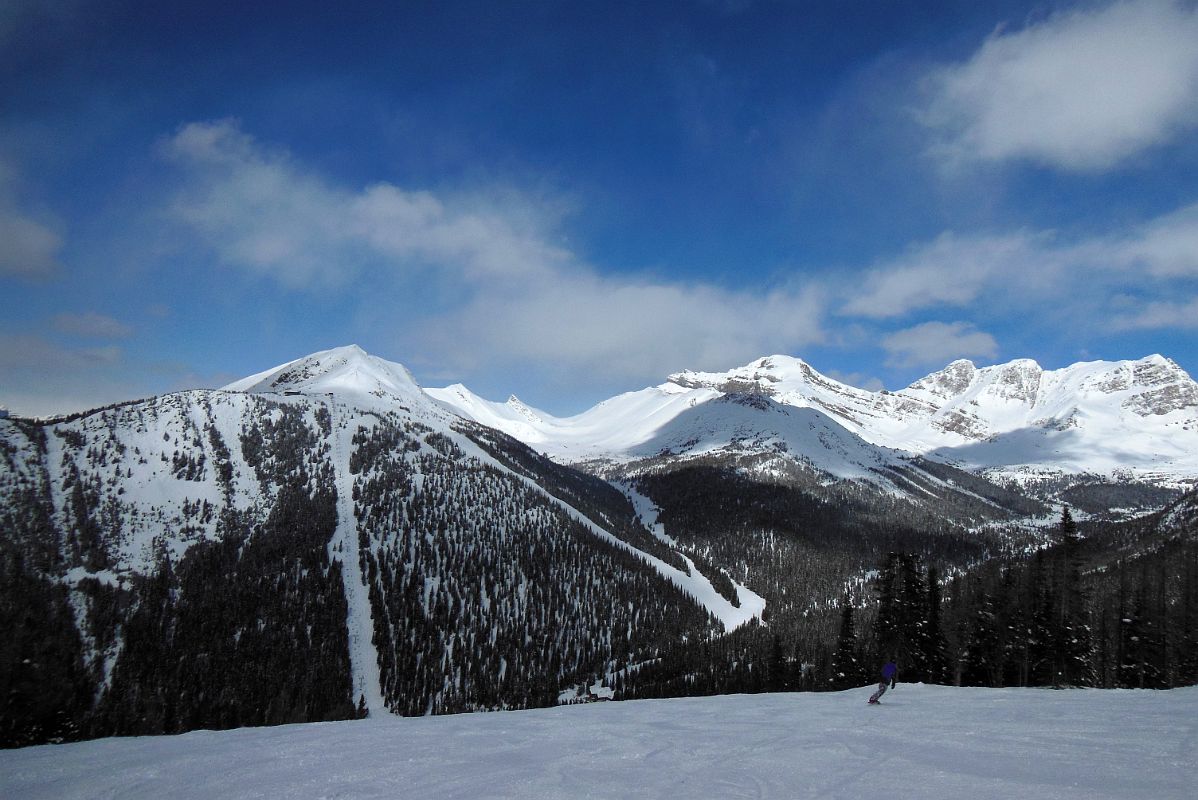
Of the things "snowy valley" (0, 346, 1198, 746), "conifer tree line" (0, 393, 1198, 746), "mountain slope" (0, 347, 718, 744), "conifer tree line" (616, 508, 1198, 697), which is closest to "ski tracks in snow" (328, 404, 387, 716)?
"mountain slope" (0, 347, 718, 744)

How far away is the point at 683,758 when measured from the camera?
13008 mm

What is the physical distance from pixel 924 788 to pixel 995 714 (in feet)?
35.8

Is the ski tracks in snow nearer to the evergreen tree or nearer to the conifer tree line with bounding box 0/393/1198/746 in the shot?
the conifer tree line with bounding box 0/393/1198/746

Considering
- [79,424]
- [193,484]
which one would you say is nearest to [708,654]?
[193,484]

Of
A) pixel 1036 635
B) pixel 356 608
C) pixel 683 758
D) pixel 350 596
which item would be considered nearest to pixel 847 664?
pixel 1036 635

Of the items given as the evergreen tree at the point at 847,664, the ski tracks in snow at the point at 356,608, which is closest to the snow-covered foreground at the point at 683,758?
the evergreen tree at the point at 847,664

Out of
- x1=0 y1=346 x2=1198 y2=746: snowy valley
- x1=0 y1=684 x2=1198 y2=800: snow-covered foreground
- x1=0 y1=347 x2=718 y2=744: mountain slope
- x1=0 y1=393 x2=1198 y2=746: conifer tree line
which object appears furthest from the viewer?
x1=0 y1=347 x2=718 y2=744: mountain slope

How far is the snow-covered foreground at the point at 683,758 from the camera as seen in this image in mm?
10156

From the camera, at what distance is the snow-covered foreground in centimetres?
1016

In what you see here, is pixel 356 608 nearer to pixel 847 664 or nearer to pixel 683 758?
pixel 847 664

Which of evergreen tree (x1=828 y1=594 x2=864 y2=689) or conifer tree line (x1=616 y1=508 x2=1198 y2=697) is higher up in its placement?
conifer tree line (x1=616 y1=508 x2=1198 y2=697)

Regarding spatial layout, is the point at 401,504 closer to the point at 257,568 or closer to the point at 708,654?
the point at 257,568

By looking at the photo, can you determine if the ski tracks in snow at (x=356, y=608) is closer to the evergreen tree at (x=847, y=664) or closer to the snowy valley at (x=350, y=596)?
the snowy valley at (x=350, y=596)

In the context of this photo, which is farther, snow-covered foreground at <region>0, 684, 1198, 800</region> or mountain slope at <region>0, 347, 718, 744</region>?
mountain slope at <region>0, 347, 718, 744</region>
